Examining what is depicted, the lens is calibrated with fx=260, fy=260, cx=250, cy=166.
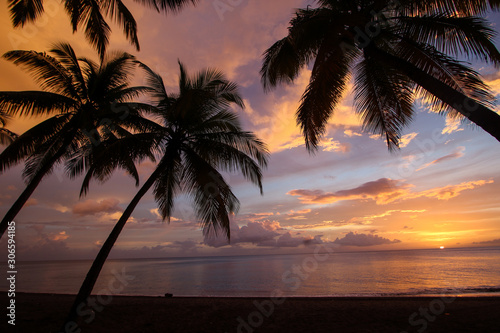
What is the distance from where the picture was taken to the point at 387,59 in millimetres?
4887

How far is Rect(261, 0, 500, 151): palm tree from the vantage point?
4457 mm

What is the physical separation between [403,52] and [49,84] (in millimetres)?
9747

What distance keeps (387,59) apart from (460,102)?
1644mm

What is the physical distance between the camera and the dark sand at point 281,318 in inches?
252

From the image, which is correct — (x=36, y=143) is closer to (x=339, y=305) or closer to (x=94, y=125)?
(x=94, y=125)

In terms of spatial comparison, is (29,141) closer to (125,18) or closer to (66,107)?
(66,107)

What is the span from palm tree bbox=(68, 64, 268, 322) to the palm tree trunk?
4.46 metres

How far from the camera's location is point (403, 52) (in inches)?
213

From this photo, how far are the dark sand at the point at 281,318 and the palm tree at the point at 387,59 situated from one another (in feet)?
15.4

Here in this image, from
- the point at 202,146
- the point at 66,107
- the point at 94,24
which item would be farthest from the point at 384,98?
the point at 66,107

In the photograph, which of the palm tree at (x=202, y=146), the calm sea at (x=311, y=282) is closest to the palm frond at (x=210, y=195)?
the palm tree at (x=202, y=146)

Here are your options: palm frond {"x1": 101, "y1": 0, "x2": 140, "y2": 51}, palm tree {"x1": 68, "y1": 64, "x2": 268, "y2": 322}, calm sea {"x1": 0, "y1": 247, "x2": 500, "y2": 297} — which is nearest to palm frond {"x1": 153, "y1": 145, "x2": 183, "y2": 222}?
palm tree {"x1": 68, "y1": 64, "x2": 268, "y2": 322}

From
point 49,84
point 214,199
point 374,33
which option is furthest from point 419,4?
point 49,84

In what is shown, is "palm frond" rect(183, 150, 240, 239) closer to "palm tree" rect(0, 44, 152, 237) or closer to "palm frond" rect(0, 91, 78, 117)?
"palm tree" rect(0, 44, 152, 237)
